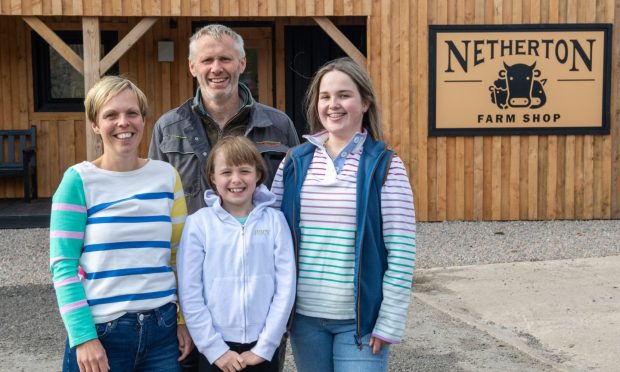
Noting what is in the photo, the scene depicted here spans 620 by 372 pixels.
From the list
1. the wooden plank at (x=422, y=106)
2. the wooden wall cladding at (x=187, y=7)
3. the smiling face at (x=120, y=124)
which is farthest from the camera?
the wooden plank at (x=422, y=106)

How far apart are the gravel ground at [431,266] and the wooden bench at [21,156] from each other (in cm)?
162

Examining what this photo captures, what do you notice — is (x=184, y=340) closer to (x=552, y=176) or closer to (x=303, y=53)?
(x=552, y=176)

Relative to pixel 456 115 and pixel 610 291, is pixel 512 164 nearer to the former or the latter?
pixel 456 115

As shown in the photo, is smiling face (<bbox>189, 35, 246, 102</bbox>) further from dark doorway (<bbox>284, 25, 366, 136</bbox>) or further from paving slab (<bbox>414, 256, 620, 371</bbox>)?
dark doorway (<bbox>284, 25, 366, 136</bbox>)

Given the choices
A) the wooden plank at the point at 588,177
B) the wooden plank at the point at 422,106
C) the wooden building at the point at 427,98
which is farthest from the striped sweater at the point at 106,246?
the wooden plank at the point at 588,177

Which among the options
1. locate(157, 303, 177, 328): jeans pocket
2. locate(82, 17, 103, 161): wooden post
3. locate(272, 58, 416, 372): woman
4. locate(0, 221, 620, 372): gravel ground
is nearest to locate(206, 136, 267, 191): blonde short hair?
locate(272, 58, 416, 372): woman

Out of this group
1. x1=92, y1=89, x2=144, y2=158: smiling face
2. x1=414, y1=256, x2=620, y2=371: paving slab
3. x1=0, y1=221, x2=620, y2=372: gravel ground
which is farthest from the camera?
x1=414, y1=256, x2=620, y2=371: paving slab

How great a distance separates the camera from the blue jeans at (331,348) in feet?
9.55

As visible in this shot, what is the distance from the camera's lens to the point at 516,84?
10.3m

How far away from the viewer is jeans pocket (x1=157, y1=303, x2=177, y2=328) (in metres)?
2.82

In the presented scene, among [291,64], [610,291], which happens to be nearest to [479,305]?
[610,291]

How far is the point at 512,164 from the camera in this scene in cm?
1049

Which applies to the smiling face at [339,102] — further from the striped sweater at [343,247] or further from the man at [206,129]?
the man at [206,129]

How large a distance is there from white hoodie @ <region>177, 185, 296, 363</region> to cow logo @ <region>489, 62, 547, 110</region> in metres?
7.92
